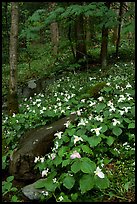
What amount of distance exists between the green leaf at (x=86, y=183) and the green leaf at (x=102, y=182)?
0.07 m

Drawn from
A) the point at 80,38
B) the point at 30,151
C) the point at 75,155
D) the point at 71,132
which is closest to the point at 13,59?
the point at 30,151

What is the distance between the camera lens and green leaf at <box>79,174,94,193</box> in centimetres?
416

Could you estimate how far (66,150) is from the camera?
484cm

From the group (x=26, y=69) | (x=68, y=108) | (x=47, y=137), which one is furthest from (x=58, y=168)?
(x=26, y=69)

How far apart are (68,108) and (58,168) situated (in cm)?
234

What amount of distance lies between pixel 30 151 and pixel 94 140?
1419 millimetres

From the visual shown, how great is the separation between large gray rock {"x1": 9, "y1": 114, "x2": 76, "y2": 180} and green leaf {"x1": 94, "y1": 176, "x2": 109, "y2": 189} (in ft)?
5.55

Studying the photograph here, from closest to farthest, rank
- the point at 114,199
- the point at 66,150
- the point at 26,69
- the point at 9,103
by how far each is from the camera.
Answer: the point at 114,199 < the point at 66,150 < the point at 9,103 < the point at 26,69

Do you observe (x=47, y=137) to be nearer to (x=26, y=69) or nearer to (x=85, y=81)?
(x=85, y=81)

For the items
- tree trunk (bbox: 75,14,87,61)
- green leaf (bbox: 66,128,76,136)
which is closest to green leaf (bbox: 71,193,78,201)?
green leaf (bbox: 66,128,76,136)

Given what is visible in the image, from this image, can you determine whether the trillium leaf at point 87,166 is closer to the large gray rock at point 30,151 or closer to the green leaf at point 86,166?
the green leaf at point 86,166

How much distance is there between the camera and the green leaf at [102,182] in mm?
4209

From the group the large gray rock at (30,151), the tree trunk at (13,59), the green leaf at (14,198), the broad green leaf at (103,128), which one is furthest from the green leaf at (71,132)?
the tree trunk at (13,59)

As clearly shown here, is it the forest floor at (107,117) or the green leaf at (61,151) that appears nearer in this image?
the forest floor at (107,117)
